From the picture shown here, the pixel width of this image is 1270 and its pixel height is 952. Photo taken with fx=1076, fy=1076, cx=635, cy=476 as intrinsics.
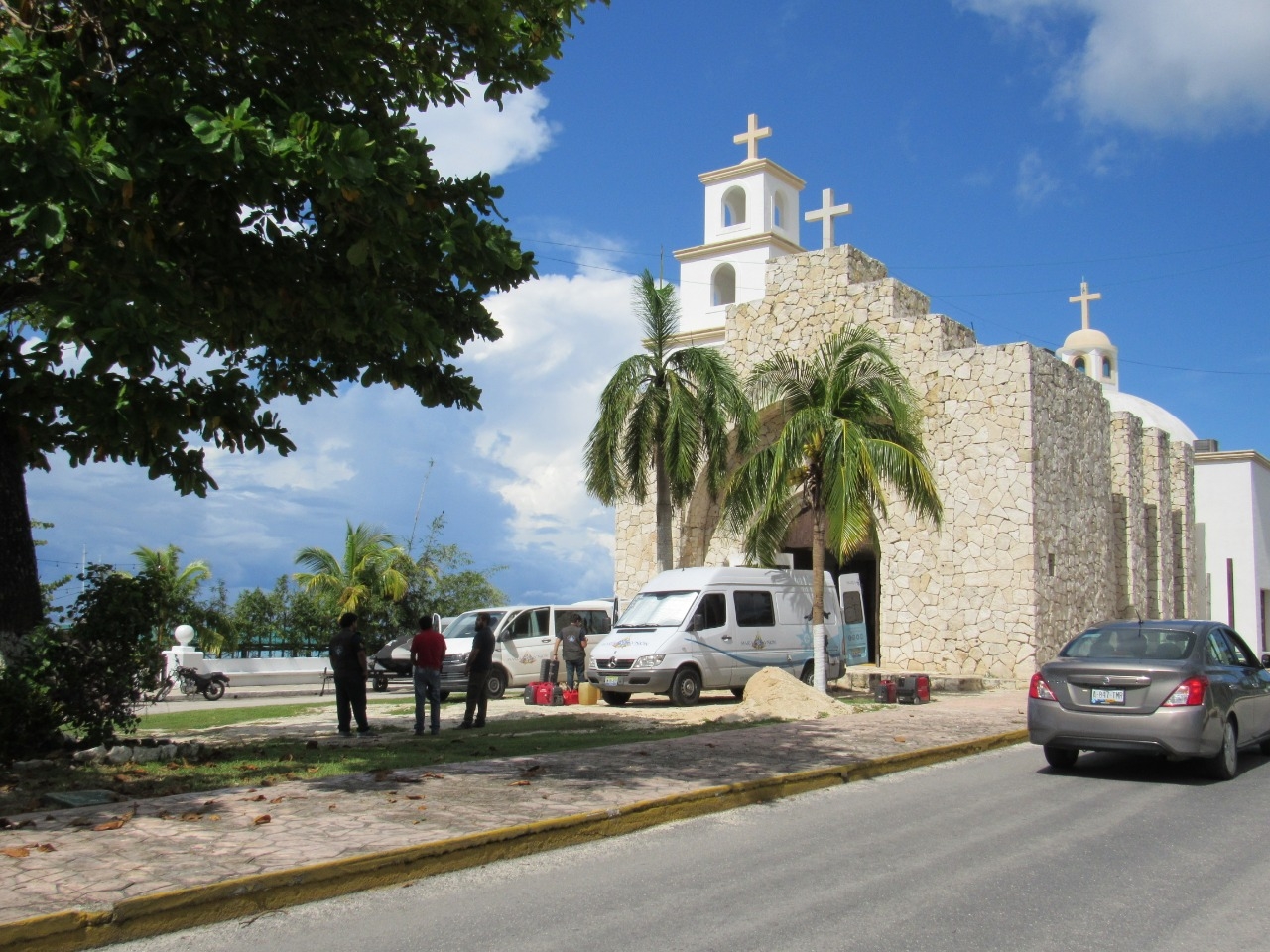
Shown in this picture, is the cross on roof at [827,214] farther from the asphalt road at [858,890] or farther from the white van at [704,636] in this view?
the asphalt road at [858,890]

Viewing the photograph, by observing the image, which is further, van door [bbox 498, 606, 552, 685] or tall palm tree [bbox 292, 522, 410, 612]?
tall palm tree [bbox 292, 522, 410, 612]

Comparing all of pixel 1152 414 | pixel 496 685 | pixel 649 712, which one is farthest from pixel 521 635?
pixel 1152 414

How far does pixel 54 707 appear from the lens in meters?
10.4

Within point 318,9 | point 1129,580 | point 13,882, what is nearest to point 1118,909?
point 13,882

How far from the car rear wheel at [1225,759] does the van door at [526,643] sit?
1462 cm

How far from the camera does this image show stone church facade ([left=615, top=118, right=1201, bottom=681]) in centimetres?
2572

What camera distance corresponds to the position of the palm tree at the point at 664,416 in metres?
23.5

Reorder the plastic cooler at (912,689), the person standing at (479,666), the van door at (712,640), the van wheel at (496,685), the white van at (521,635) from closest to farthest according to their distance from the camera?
the person standing at (479,666), the van door at (712,640), the plastic cooler at (912,689), the van wheel at (496,685), the white van at (521,635)

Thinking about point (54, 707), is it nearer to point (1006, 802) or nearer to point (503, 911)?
point (503, 911)

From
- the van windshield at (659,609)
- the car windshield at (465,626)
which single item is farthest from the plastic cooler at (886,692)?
the car windshield at (465,626)

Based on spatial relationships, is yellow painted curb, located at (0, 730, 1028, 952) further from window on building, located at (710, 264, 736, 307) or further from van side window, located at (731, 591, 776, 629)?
window on building, located at (710, 264, 736, 307)

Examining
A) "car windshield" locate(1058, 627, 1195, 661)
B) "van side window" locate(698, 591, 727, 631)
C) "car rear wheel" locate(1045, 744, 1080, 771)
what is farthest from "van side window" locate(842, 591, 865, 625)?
"car rear wheel" locate(1045, 744, 1080, 771)

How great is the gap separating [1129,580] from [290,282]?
29.3m

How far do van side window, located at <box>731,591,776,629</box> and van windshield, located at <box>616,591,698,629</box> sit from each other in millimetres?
1020
